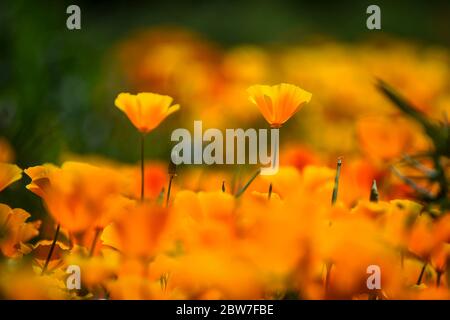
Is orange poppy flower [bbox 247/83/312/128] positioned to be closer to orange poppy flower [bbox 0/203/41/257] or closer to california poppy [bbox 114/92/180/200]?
california poppy [bbox 114/92/180/200]

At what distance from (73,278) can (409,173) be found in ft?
1.44

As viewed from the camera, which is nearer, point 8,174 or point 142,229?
point 142,229

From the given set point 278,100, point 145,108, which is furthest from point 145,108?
point 278,100

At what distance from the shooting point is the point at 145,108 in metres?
0.73

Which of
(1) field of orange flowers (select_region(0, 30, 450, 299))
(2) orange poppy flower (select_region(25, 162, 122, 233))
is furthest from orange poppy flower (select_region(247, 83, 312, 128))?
(2) orange poppy flower (select_region(25, 162, 122, 233))

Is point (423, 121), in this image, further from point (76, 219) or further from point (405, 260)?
point (76, 219)

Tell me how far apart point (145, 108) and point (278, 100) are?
0.36ft

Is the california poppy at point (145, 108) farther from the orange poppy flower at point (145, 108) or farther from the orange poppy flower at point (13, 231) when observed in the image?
the orange poppy flower at point (13, 231)

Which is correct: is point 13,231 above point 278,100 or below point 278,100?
below

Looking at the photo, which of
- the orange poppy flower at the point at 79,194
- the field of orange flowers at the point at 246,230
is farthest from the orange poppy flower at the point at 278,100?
the orange poppy flower at the point at 79,194

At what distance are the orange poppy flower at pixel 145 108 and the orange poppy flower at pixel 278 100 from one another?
0.07 meters

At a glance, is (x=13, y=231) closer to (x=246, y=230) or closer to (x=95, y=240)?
(x=95, y=240)

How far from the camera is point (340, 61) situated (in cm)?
233

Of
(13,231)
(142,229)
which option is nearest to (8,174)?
(13,231)
